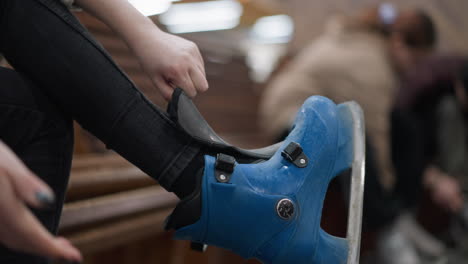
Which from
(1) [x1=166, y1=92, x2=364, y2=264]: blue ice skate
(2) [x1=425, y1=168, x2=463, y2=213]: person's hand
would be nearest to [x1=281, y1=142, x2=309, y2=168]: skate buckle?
(1) [x1=166, y1=92, x2=364, y2=264]: blue ice skate

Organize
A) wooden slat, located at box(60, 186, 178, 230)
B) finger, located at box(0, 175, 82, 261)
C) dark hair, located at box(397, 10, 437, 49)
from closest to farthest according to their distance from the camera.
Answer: finger, located at box(0, 175, 82, 261), wooden slat, located at box(60, 186, 178, 230), dark hair, located at box(397, 10, 437, 49)

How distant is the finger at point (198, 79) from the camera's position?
0.59 metres

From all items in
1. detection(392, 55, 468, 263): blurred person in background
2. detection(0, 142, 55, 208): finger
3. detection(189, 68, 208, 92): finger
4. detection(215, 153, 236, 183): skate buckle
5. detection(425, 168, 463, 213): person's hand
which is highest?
detection(0, 142, 55, 208): finger

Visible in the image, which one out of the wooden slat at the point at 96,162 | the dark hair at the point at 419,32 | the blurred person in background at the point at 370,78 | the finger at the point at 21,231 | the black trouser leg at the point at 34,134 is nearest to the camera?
the finger at the point at 21,231

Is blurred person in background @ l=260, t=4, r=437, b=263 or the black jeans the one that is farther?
blurred person in background @ l=260, t=4, r=437, b=263

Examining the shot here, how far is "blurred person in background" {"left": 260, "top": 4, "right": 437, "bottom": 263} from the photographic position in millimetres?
1551

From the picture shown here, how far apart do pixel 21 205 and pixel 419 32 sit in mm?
1731

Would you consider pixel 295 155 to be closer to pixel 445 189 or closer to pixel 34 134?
pixel 34 134

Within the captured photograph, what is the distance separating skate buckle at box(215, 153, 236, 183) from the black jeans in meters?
0.03

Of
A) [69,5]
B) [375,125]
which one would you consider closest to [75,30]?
[69,5]

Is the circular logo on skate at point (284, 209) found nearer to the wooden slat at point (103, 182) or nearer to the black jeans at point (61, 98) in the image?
the black jeans at point (61, 98)

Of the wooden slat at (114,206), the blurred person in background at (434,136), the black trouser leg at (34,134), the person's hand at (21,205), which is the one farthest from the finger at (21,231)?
the blurred person in background at (434,136)

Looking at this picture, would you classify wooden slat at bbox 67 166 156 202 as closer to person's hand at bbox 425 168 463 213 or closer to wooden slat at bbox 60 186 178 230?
wooden slat at bbox 60 186 178 230

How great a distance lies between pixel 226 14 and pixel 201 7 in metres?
0.23
